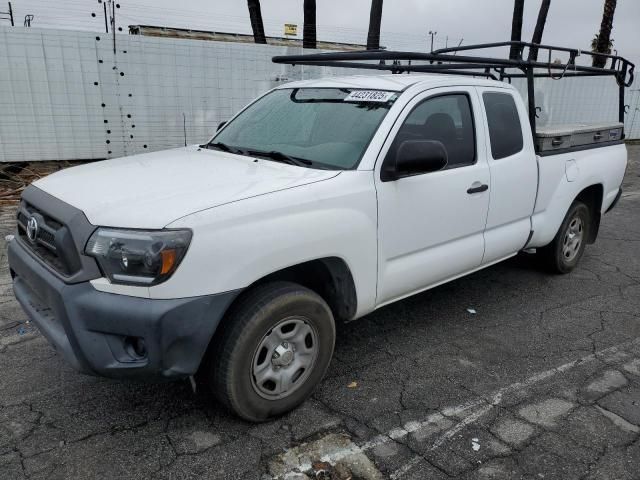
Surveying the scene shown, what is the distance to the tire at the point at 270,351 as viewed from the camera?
267cm

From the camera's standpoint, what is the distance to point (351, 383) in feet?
11.1

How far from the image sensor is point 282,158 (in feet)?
11.1

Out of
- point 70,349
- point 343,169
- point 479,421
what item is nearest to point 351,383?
point 479,421

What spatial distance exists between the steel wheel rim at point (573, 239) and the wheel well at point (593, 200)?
7.6 inches

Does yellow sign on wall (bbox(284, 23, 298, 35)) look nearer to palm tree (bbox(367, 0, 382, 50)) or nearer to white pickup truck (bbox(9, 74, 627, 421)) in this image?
palm tree (bbox(367, 0, 382, 50))

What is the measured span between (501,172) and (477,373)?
5.05 feet

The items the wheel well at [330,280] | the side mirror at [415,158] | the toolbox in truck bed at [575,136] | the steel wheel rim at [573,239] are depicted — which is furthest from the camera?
the steel wheel rim at [573,239]

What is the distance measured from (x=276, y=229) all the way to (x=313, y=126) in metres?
1.22

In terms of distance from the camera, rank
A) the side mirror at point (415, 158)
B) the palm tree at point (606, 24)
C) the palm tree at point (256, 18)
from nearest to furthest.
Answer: the side mirror at point (415, 158) → the palm tree at point (256, 18) → the palm tree at point (606, 24)

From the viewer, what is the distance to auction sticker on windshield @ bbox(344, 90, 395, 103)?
11.5 feet

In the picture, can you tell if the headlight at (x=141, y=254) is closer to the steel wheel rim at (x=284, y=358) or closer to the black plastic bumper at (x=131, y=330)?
the black plastic bumper at (x=131, y=330)

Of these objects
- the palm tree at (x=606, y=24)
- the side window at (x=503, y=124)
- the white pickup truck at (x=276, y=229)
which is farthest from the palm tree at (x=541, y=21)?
the white pickup truck at (x=276, y=229)

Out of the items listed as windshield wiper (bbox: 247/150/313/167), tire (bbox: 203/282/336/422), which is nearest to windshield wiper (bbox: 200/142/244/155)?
windshield wiper (bbox: 247/150/313/167)

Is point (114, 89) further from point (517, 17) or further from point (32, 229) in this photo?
point (517, 17)
